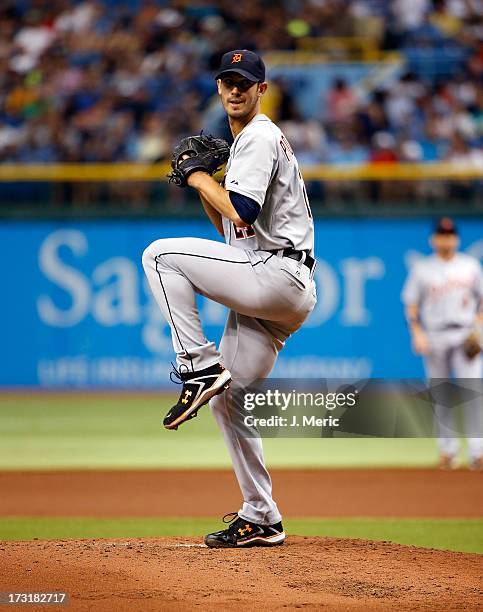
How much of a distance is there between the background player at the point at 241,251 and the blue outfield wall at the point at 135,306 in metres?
9.00

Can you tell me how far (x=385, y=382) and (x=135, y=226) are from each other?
Answer: 3780 millimetres

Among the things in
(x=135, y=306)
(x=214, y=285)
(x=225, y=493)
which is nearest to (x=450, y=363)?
(x=225, y=493)

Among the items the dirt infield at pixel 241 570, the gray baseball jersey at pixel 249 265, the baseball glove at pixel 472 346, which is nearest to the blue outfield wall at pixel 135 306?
the baseball glove at pixel 472 346

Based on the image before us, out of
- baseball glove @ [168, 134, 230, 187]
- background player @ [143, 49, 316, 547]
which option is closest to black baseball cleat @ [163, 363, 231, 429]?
background player @ [143, 49, 316, 547]

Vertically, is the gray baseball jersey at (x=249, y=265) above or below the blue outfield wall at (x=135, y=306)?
below

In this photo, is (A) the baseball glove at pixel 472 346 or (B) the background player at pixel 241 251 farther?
(A) the baseball glove at pixel 472 346

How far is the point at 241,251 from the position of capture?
5.09 metres

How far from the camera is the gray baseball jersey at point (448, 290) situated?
980cm

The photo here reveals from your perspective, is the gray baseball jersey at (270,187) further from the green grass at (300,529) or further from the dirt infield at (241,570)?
the green grass at (300,529)

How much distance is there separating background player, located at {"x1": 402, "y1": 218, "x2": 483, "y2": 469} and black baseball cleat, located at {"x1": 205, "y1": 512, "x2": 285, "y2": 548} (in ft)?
14.2

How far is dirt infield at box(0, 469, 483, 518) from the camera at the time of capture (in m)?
7.60

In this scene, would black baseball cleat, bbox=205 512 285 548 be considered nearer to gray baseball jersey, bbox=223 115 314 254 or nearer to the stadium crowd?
gray baseball jersey, bbox=223 115 314 254

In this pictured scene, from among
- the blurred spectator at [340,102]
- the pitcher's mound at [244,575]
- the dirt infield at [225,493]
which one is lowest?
the pitcher's mound at [244,575]

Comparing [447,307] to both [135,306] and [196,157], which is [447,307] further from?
[135,306]
